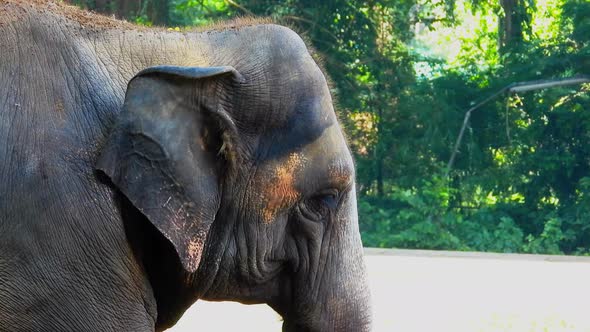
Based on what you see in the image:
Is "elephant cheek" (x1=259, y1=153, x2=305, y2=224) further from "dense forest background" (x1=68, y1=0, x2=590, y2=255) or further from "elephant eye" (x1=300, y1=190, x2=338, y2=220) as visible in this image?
"dense forest background" (x1=68, y1=0, x2=590, y2=255)

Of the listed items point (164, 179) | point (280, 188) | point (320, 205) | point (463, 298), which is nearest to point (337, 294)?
point (320, 205)

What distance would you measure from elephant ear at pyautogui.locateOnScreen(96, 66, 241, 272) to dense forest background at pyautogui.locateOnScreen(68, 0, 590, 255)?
46.3 ft

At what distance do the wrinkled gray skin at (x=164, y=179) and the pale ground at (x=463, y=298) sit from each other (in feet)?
13.8

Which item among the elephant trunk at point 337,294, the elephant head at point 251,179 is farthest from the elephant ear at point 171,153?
the elephant trunk at point 337,294

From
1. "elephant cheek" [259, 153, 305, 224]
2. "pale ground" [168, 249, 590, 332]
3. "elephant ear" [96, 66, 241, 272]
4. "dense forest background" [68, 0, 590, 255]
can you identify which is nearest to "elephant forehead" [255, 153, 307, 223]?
"elephant cheek" [259, 153, 305, 224]

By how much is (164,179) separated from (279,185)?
495 millimetres

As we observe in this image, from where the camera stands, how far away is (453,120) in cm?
2005

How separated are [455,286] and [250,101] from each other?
7.83 meters

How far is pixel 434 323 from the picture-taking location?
9.80 metres

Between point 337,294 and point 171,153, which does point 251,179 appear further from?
point 337,294

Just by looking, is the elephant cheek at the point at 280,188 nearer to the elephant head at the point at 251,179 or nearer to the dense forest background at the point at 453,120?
the elephant head at the point at 251,179

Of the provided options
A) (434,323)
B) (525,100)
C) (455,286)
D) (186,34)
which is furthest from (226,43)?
(525,100)

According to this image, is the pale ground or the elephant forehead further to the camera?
the pale ground

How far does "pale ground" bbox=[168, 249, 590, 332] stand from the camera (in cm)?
953
